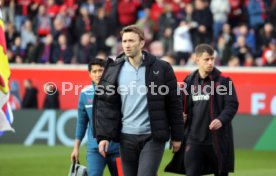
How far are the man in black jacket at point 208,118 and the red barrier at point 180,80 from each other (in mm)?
9611

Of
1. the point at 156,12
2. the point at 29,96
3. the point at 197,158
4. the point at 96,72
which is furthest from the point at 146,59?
the point at 156,12

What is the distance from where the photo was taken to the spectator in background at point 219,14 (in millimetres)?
25016

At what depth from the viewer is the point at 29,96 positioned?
942 inches

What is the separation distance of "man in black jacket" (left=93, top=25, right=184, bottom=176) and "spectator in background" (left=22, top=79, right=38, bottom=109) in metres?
14.1

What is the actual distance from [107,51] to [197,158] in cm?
1455

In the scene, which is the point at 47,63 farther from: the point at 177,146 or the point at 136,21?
the point at 177,146

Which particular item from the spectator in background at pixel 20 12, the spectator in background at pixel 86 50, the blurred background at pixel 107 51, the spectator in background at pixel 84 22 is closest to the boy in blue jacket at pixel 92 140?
the blurred background at pixel 107 51

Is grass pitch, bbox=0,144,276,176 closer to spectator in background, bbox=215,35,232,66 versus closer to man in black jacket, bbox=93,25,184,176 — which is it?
spectator in background, bbox=215,35,232,66

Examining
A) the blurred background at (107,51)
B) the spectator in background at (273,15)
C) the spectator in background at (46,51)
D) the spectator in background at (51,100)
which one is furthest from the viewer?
the spectator in background at (46,51)

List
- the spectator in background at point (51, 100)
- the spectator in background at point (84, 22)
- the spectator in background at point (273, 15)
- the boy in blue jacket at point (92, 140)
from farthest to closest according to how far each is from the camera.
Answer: the spectator in background at point (84, 22)
the spectator in background at point (273, 15)
the spectator in background at point (51, 100)
the boy in blue jacket at point (92, 140)

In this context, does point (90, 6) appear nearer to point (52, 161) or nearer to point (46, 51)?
point (46, 51)

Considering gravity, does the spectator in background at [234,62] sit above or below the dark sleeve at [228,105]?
below

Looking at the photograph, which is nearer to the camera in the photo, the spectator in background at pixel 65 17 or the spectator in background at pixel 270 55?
the spectator in background at pixel 270 55

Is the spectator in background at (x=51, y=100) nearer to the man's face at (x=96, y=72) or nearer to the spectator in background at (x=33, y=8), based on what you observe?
the spectator in background at (x=33, y=8)
